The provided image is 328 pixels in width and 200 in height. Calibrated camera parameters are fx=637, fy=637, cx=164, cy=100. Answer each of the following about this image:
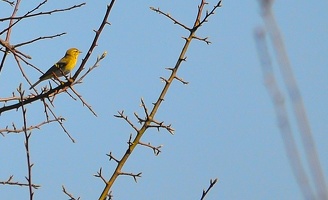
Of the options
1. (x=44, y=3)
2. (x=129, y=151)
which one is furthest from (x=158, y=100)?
(x=44, y=3)

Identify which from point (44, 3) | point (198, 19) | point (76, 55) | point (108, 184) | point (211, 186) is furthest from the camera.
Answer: point (76, 55)

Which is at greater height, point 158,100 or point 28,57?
point 28,57

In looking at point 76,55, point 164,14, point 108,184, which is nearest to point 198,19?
point 164,14

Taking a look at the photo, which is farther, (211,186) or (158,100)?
(158,100)

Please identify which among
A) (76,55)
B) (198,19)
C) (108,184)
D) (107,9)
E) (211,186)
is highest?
(76,55)

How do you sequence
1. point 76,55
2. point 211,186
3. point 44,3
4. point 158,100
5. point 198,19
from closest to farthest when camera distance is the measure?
point 211,186
point 158,100
point 198,19
point 44,3
point 76,55

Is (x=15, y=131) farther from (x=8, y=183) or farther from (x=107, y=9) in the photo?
(x=107, y=9)

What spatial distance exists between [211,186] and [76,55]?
19.9 ft

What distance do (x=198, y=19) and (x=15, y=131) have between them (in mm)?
1301

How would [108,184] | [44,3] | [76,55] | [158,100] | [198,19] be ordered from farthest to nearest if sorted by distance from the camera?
[76,55], [44,3], [198,19], [158,100], [108,184]

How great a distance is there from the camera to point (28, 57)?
3.41 metres

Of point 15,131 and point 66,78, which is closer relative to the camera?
point 66,78

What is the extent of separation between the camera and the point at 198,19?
3.36m

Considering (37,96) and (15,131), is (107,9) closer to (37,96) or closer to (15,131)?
(37,96)
